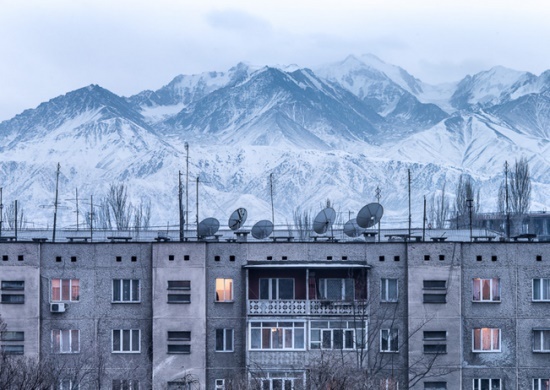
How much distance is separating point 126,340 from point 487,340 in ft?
50.7

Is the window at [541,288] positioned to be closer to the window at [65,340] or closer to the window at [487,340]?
the window at [487,340]

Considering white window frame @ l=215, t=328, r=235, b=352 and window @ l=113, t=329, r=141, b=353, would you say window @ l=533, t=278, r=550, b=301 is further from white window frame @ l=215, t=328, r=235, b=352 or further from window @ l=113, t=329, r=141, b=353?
window @ l=113, t=329, r=141, b=353

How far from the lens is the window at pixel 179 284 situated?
180 ft

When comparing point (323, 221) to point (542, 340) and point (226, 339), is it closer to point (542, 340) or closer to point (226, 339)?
point (226, 339)

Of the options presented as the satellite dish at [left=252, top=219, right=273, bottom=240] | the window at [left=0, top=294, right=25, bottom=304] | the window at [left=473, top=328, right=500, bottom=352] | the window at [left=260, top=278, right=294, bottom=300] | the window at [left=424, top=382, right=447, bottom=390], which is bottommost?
the window at [left=424, top=382, right=447, bottom=390]

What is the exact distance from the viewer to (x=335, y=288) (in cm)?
5584

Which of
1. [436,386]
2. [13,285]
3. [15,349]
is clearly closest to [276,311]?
[436,386]

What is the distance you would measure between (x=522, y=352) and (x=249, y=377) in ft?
38.1

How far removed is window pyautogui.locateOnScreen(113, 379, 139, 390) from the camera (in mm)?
54656

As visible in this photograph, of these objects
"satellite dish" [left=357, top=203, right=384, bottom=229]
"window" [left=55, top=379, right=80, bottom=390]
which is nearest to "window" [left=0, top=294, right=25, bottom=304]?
"window" [left=55, top=379, right=80, bottom=390]

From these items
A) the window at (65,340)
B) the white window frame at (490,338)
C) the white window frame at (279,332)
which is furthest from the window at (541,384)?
the window at (65,340)

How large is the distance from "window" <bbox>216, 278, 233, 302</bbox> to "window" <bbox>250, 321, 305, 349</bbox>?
162cm

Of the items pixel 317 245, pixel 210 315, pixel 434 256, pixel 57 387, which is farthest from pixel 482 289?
pixel 57 387

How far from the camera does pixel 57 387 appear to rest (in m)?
54.1
